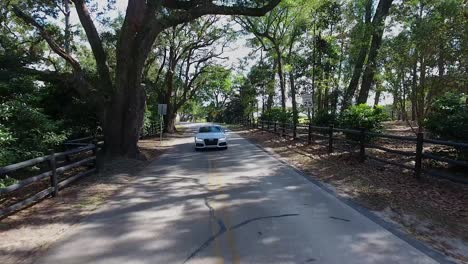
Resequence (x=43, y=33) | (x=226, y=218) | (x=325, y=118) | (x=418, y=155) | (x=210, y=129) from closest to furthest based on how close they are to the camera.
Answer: (x=226, y=218) < (x=418, y=155) < (x=43, y=33) < (x=210, y=129) < (x=325, y=118)

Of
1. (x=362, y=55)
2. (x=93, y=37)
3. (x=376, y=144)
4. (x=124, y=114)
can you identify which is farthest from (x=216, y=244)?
(x=362, y=55)

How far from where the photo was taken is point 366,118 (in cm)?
1681

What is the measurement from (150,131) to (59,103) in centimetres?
1956

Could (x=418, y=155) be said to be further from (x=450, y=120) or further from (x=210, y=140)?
(x=210, y=140)

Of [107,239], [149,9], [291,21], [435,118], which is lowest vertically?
[107,239]

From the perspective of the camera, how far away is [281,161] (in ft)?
51.2

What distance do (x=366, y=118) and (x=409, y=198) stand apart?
8672 mm

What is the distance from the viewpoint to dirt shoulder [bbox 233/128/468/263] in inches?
244

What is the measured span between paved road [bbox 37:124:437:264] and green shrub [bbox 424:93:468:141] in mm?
3943

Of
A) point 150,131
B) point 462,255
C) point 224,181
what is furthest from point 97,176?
point 150,131

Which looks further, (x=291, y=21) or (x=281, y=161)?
(x=291, y=21)

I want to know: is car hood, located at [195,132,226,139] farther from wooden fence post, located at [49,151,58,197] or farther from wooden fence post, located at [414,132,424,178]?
wooden fence post, located at [414,132,424,178]

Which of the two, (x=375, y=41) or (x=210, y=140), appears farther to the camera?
(x=210, y=140)

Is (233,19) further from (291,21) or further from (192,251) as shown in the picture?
(192,251)
